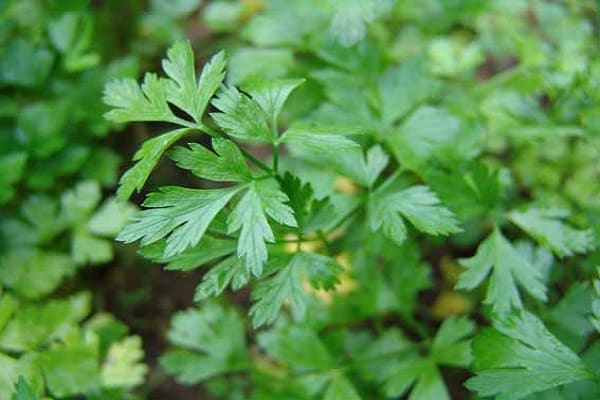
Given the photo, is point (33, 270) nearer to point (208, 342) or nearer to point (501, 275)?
point (208, 342)

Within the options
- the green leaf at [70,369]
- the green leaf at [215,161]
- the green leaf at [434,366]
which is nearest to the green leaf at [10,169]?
the green leaf at [70,369]

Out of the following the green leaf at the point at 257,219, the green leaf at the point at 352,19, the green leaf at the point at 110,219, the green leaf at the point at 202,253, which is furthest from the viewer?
the green leaf at the point at 110,219

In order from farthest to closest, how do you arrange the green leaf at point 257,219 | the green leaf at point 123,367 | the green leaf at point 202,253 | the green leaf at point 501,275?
the green leaf at point 123,367
the green leaf at point 501,275
the green leaf at point 202,253
the green leaf at point 257,219

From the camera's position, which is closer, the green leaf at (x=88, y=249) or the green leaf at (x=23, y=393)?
the green leaf at (x=23, y=393)

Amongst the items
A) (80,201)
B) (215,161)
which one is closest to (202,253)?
(215,161)

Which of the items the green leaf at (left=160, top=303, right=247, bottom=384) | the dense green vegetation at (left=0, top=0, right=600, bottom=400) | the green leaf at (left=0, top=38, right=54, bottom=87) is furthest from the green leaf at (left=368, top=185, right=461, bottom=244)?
the green leaf at (left=0, top=38, right=54, bottom=87)

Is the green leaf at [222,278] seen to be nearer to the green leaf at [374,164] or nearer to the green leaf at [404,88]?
the green leaf at [374,164]

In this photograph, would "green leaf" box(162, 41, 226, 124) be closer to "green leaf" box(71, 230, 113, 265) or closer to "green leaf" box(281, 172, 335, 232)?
"green leaf" box(281, 172, 335, 232)
